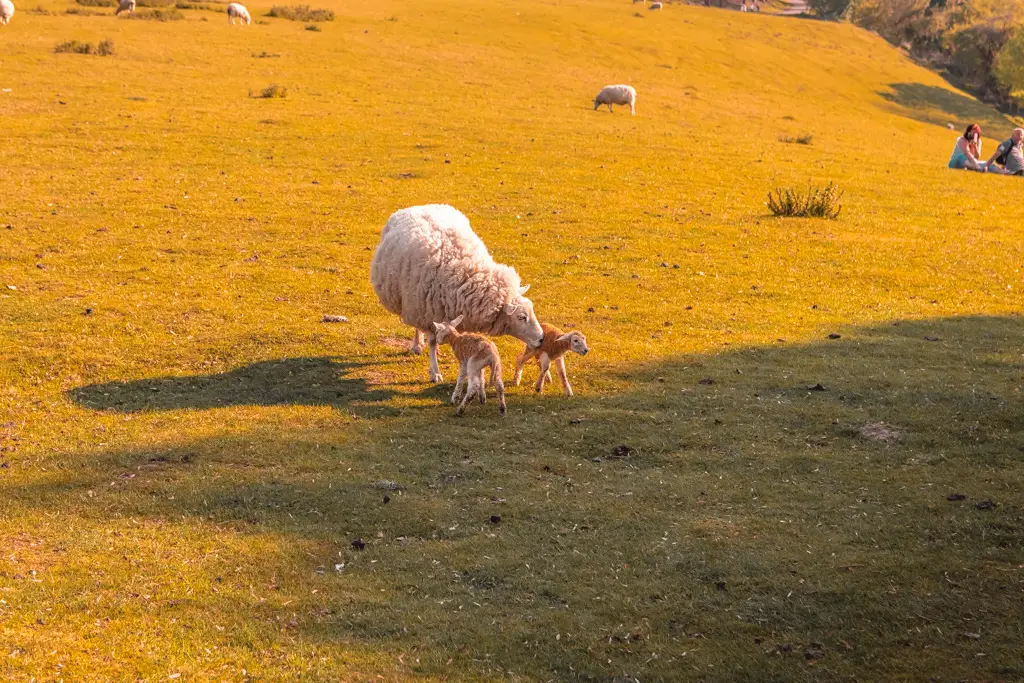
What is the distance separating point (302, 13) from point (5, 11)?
695 inches

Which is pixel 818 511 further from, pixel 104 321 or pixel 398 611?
pixel 104 321

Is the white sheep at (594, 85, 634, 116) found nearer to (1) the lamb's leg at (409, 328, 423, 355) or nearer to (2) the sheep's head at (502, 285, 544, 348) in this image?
(1) the lamb's leg at (409, 328, 423, 355)

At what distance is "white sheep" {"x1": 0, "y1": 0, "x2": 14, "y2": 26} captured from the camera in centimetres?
4653

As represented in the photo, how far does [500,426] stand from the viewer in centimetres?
1227

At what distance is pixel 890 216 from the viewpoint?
27.2 m

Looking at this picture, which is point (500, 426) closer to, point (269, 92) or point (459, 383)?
point (459, 383)

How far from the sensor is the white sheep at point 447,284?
44.5ft

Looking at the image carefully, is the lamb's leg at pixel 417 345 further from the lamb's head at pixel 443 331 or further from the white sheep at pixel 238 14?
the white sheep at pixel 238 14

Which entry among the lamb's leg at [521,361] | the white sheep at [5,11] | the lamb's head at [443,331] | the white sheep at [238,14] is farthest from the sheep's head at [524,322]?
the white sheep at [238,14]

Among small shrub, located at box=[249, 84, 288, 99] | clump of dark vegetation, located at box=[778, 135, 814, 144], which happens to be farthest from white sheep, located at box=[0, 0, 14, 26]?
clump of dark vegetation, located at box=[778, 135, 814, 144]

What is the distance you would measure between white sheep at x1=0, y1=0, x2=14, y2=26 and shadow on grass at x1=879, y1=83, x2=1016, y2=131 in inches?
2116

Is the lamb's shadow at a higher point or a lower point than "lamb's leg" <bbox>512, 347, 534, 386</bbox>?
lower

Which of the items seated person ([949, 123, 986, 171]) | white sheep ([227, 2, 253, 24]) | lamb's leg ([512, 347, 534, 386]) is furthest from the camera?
white sheep ([227, 2, 253, 24])

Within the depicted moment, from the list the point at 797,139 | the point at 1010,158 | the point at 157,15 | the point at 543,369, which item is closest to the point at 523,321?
the point at 543,369
